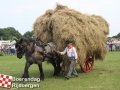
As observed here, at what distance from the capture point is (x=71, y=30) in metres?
9.55

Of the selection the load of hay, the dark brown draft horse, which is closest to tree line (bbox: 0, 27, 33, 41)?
the load of hay

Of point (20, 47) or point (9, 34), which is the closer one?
point (20, 47)

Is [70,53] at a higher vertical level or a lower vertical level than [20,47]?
lower

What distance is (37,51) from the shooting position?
363 inches

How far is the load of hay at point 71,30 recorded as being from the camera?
9.67m

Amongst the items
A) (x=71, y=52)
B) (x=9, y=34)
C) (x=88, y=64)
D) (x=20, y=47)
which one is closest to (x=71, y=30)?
(x=71, y=52)

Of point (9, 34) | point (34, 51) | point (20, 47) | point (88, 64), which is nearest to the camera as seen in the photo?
point (20, 47)

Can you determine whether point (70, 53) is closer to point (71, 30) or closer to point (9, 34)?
point (71, 30)

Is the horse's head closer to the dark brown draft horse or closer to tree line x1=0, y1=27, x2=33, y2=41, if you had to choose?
the dark brown draft horse

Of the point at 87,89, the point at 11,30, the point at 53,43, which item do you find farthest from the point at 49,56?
the point at 11,30

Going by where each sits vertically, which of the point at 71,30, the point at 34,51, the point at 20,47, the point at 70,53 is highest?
the point at 71,30

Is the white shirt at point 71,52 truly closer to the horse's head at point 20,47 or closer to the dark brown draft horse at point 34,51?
the dark brown draft horse at point 34,51

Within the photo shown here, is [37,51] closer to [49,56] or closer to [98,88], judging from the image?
[49,56]

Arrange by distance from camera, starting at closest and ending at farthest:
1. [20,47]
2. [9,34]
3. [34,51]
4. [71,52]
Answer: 1. [20,47]
2. [34,51]
3. [71,52]
4. [9,34]
